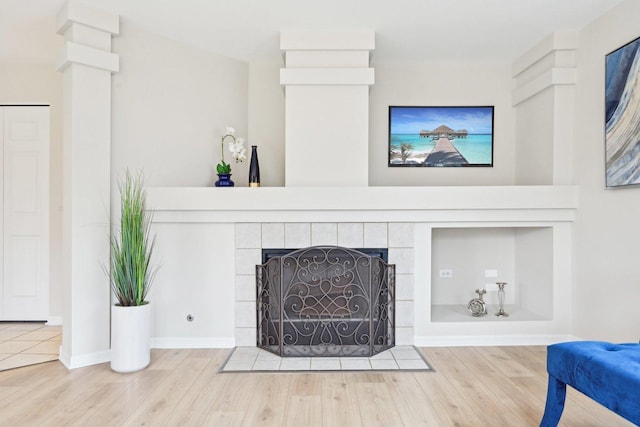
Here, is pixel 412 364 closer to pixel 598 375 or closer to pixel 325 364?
pixel 325 364

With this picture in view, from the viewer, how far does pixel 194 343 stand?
317 cm

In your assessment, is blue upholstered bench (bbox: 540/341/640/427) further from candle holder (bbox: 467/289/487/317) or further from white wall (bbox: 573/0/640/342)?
candle holder (bbox: 467/289/487/317)

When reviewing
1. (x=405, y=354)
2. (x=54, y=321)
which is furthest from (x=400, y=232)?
(x=54, y=321)

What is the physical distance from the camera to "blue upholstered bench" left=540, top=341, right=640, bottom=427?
5.00 feet

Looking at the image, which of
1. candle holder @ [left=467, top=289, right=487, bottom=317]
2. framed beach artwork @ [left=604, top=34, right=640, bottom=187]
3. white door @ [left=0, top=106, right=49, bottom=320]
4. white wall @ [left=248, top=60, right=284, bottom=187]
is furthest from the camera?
white door @ [left=0, top=106, right=49, bottom=320]

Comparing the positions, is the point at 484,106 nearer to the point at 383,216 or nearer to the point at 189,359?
the point at 383,216

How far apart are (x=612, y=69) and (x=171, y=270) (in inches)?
144

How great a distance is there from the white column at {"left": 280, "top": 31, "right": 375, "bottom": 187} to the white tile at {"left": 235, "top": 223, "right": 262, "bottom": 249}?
491 millimetres

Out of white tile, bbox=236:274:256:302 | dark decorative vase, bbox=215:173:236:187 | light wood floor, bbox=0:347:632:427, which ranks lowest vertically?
light wood floor, bbox=0:347:632:427

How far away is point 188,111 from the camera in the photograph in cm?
337

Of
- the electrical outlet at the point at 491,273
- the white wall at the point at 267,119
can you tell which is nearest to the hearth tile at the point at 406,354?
the electrical outlet at the point at 491,273

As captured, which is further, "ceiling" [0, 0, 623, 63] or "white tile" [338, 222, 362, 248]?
"white tile" [338, 222, 362, 248]

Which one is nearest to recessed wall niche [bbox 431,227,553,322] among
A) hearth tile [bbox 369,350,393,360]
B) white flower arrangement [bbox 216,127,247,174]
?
hearth tile [bbox 369,350,393,360]

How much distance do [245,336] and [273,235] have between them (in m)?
0.86
